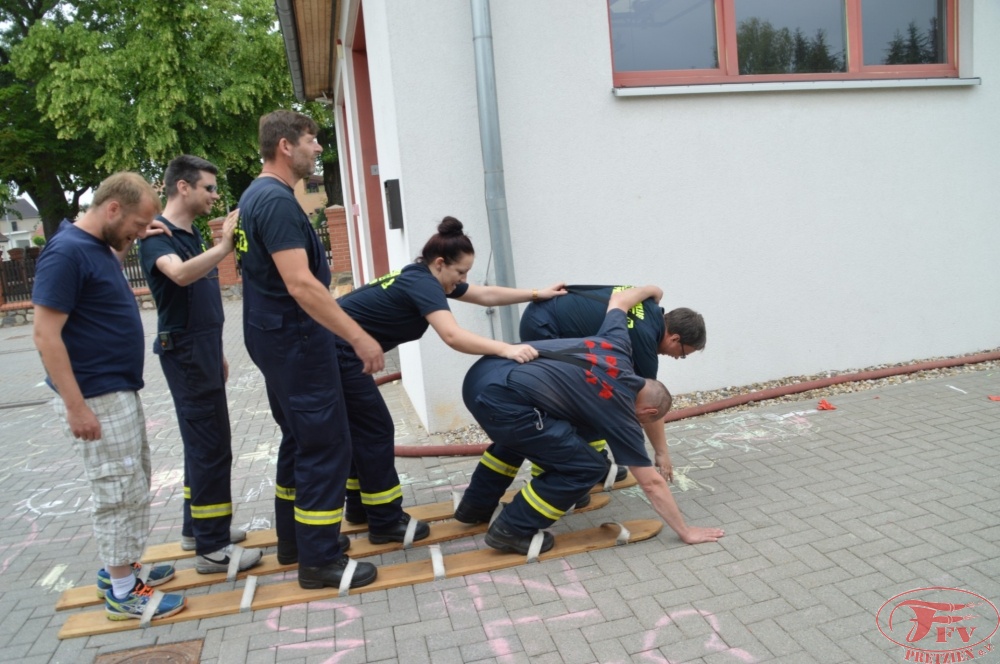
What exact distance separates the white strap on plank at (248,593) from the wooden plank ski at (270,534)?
54 cm

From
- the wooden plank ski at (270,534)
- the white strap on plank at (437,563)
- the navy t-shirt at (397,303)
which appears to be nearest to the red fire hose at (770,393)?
the wooden plank ski at (270,534)

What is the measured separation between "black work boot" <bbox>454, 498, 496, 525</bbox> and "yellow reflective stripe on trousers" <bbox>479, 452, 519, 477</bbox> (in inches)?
9.5

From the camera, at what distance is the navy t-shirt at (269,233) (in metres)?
3.07

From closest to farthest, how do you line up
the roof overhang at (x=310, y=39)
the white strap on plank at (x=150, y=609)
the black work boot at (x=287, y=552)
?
1. the white strap on plank at (x=150, y=609)
2. the black work boot at (x=287, y=552)
3. the roof overhang at (x=310, y=39)


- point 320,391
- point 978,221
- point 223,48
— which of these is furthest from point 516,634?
point 223,48

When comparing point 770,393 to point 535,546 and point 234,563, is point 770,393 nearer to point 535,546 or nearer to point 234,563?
point 535,546

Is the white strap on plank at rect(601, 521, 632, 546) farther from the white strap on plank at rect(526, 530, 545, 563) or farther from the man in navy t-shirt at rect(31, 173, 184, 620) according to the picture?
the man in navy t-shirt at rect(31, 173, 184, 620)

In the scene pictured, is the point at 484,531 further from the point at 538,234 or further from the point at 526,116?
the point at 526,116

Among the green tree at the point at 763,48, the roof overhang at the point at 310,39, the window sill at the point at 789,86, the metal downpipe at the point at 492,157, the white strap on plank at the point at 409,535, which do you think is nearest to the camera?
the white strap on plank at the point at 409,535

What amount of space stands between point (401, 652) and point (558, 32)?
4.36m

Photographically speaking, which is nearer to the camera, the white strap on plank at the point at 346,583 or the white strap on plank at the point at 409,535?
the white strap on plank at the point at 346,583

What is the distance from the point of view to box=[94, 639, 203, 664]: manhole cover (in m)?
2.99

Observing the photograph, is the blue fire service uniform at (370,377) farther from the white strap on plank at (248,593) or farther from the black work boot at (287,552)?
the white strap on plank at (248,593)

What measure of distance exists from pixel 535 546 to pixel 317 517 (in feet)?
3.27
